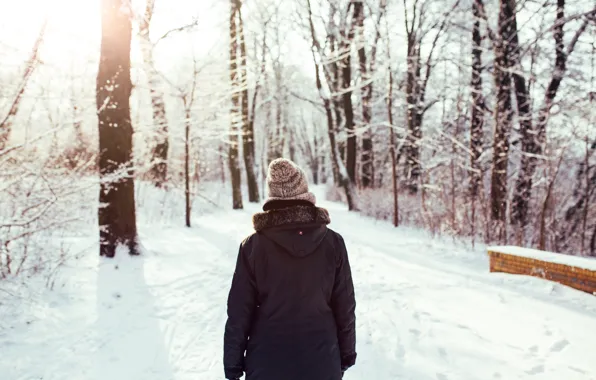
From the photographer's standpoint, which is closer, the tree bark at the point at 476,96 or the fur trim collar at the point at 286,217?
the fur trim collar at the point at 286,217

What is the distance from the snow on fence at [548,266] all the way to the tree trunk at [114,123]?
639cm

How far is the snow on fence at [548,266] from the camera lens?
5766 millimetres

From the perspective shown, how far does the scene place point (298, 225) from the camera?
7.23 feet

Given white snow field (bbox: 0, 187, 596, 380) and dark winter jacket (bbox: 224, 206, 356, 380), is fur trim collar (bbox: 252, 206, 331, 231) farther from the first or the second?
white snow field (bbox: 0, 187, 596, 380)

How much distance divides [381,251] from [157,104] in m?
8.09

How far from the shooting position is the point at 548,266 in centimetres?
631

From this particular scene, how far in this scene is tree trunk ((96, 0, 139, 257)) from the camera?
287 inches

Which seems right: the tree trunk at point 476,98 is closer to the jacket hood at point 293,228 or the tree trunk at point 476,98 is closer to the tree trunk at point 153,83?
the tree trunk at point 153,83

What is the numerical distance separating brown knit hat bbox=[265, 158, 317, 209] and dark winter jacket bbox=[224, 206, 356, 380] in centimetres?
9

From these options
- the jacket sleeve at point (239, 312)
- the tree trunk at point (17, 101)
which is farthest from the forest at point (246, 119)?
the jacket sleeve at point (239, 312)

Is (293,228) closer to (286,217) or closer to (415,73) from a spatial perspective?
(286,217)

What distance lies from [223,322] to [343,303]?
3399mm

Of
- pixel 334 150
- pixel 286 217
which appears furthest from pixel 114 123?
pixel 334 150

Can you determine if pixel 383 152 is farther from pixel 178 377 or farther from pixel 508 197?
pixel 178 377
